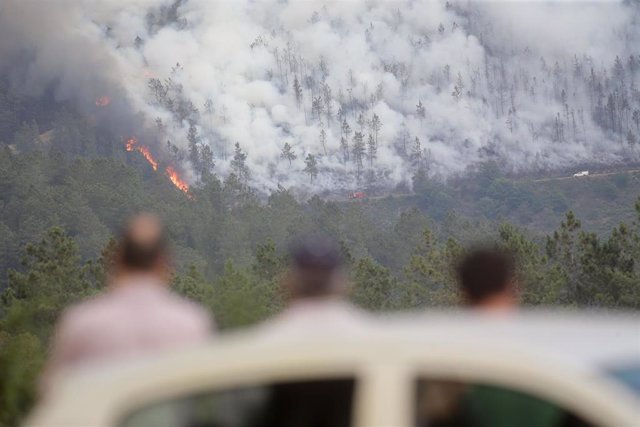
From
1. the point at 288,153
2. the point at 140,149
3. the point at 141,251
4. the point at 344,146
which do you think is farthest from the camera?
the point at 344,146

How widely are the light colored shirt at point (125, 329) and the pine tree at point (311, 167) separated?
555 feet

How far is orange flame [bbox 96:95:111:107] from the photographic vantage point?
173750 mm

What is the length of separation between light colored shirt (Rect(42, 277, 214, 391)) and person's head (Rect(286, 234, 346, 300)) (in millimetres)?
432

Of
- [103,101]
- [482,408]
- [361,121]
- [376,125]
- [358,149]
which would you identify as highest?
[361,121]

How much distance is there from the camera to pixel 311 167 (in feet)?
571

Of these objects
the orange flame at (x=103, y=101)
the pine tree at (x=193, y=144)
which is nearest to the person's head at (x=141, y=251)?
the pine tree at (x=193, y=144)

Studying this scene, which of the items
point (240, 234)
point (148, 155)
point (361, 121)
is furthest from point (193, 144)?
point (240, 234)

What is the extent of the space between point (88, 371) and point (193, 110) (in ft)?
600

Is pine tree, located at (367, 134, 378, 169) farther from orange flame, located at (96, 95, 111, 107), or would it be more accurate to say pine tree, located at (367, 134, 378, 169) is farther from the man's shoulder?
the man's shoulder

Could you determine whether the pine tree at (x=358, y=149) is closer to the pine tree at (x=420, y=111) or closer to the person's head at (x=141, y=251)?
the pine tree at (x=420, y=111)

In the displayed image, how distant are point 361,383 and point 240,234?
93.2 m

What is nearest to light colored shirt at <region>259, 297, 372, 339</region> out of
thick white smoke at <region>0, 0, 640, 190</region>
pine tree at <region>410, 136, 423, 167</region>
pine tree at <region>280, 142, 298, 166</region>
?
thick white smoke at <region>0, 0, 640, 190</region>

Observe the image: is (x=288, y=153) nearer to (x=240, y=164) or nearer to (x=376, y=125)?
(x=240, y=164)

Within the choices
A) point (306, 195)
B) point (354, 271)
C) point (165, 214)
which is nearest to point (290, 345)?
point (354, 271)
